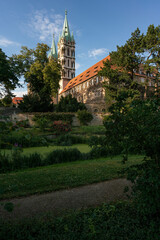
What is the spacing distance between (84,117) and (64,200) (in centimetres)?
2299

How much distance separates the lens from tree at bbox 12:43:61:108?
2694 cm

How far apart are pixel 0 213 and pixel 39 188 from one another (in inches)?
44.6

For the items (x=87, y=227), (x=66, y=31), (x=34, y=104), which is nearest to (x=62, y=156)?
(x=87, y=227)

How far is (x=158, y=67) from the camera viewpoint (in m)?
22.4

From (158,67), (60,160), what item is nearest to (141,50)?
(158,67)

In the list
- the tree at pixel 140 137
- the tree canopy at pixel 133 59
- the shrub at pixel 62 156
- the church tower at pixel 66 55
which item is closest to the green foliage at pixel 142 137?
the tree at pixel 140 137

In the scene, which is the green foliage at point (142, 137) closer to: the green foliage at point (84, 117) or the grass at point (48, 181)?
the grass at point (48, 181)

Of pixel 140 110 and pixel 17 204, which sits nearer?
pixel 140 110

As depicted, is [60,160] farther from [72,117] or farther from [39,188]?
[72,117]

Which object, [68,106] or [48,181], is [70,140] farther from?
[68,106]

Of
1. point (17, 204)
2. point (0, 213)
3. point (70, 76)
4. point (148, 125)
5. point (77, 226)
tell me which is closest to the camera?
point (148, 125)

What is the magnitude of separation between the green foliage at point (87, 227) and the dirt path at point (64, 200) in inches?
10.6

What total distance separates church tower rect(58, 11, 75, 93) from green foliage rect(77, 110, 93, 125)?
119 feet

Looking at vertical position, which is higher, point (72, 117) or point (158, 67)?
point (158, 67)
